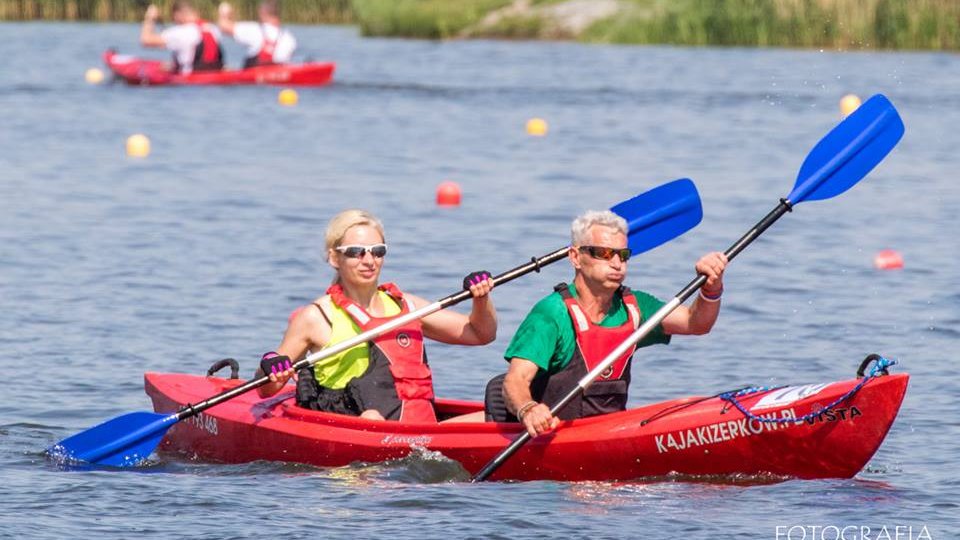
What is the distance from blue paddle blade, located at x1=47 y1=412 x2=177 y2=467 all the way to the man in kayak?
1.48 m

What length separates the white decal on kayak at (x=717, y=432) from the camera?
686 cm

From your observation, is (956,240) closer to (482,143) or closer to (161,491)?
(482,143)

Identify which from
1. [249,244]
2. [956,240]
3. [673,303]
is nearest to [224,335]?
[249,244]

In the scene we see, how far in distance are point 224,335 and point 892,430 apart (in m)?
4.13

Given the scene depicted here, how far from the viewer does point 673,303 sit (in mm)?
7027

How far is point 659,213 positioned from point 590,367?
1093mm

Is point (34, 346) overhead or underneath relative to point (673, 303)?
underneath

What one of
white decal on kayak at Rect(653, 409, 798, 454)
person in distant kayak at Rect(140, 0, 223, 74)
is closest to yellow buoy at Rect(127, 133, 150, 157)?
person in distant kayak at Rect(140, 0, 223, 74)

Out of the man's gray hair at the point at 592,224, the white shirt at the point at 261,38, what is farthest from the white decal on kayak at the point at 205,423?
the white shirt at the point at 261,38

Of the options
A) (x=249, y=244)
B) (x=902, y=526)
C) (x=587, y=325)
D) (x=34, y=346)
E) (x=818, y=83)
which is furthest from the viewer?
(x=818, y=83)

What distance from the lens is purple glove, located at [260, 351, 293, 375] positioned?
284 inches

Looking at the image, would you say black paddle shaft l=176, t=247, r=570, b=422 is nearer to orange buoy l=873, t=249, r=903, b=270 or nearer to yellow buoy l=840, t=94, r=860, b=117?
orange buoy l=873, t=249, r=903, b=270

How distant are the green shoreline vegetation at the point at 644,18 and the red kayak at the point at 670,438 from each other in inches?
919

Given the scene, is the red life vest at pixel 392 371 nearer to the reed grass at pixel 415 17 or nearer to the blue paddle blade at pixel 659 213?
the blue paddle blade at pixel 659 213
